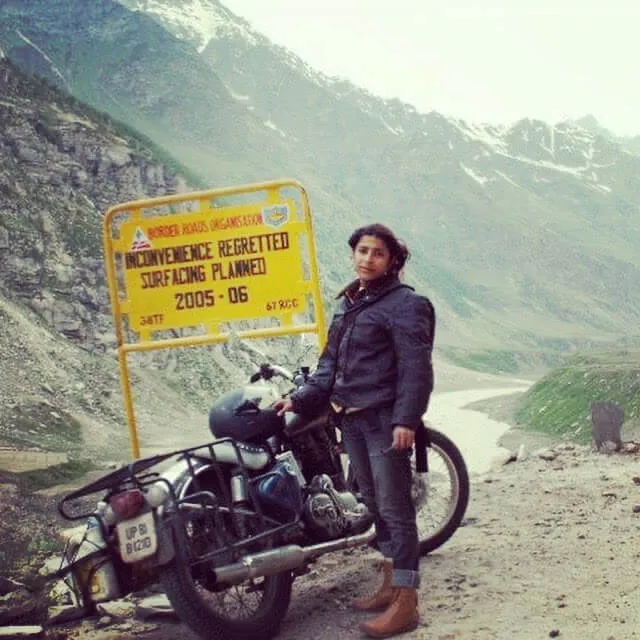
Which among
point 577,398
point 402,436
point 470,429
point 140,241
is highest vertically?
point 140,241

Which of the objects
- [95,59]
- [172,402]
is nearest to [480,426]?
[172,402]

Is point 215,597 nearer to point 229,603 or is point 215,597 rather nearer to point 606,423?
point 229,603

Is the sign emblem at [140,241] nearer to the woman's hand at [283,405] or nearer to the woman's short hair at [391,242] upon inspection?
the woman's hand at [283,405]

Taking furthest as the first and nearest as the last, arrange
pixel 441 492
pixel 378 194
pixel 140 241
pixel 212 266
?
pixel 378 194 < pixel 140 241 < pixel 212 266 < pixel 441 492

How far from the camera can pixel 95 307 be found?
35875 millimetres

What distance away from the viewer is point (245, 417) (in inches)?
195

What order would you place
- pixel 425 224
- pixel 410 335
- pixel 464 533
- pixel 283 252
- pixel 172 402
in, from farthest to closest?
pixel 425 224, pixel 172 402, pixel 283 252, pixel 464 533, pixel 410 335

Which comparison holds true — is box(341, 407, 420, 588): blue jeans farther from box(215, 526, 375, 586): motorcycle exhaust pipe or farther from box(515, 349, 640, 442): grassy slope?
box(515, 349, 640, 442): grassy slope

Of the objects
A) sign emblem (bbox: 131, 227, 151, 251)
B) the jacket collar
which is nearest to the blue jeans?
the jacket collar

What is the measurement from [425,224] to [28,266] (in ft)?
501

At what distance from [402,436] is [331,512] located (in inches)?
35.5

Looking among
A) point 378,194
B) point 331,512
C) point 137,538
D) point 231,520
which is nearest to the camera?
point 137,538

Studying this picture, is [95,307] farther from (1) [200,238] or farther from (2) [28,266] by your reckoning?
(1) [200,238]

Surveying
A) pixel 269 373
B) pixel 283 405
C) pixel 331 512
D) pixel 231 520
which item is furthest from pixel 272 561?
pixel 269 373
